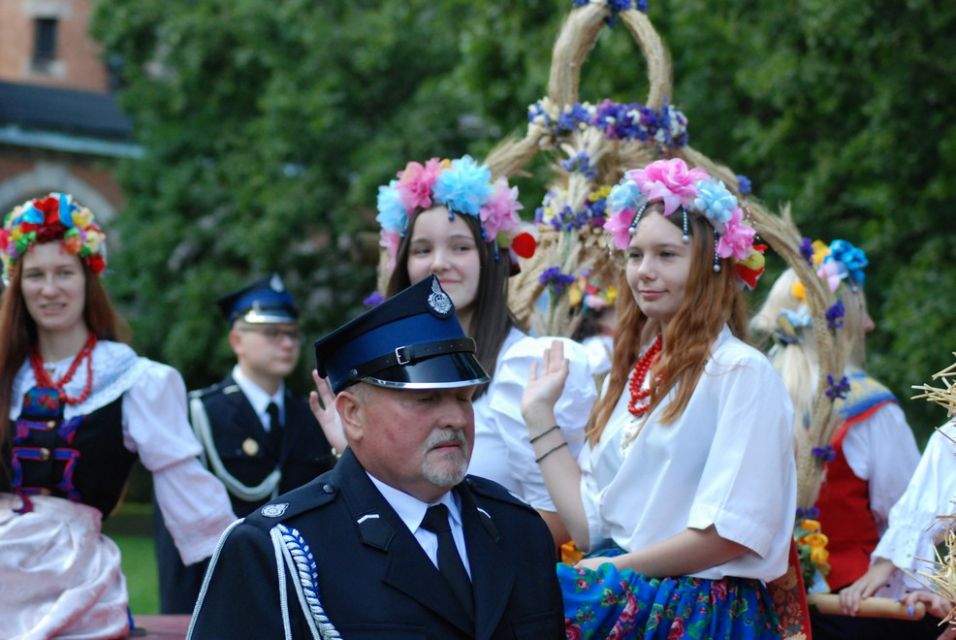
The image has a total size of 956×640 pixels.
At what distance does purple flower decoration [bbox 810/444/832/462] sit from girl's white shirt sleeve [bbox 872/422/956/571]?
671mm

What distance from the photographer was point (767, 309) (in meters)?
5.88

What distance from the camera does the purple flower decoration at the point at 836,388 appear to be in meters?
5.16

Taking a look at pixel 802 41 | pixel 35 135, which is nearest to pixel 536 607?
pixel 802 41

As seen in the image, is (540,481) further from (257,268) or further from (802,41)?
(257,268)

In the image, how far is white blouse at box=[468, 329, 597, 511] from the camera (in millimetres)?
4332

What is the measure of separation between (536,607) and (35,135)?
21.2m

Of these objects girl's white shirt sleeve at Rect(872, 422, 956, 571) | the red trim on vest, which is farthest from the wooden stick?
the red trim on vest

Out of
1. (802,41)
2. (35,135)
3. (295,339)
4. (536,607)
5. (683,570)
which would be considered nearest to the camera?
(536,607)

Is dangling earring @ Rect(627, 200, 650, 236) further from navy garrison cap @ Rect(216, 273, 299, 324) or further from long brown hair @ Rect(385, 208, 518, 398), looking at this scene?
navy garrison cap @ Rect(216, 273, 299, 324)

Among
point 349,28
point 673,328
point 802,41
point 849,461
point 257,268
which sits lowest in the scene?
point 849,461

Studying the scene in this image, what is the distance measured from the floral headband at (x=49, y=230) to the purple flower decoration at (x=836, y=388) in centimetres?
277

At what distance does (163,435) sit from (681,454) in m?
2.06

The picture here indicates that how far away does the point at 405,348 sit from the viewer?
2.99 metres

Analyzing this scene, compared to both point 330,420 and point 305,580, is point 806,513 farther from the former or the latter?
point 305,580
